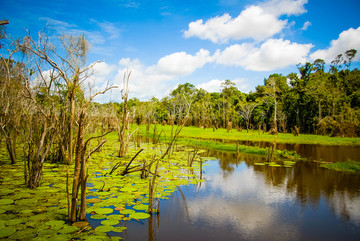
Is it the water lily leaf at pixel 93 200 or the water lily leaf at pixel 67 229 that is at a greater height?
the water lily leaf at pixel 93 200

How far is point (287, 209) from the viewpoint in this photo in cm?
649

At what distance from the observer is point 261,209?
21.2 ft

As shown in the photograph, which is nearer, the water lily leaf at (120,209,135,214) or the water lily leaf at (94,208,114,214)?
the water lily leaf at (94,208,114,214)

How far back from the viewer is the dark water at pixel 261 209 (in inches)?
198

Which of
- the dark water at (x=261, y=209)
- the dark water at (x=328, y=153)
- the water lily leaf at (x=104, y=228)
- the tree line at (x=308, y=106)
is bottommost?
the dark water at (x=261, y=209)

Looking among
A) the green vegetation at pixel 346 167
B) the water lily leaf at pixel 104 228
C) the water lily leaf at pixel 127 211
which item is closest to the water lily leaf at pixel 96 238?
the water lily leaf at pixel 104 228

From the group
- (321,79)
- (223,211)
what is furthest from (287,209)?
(321,79)

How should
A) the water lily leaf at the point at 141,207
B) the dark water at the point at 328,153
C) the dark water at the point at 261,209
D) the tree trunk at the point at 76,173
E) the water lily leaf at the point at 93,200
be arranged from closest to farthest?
the tree trunk at the point at 76,173 → the dark water at the point at 261,209 → the water lily leaf at the point at 141,207 → the water lily leaf at the point at 93,200 → the dark water at the point at 328,153

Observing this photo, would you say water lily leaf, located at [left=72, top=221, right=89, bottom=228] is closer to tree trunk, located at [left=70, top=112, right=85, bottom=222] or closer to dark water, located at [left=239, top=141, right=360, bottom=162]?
tree trunk, located at [left=70, top=112, right=85, bottom=222]

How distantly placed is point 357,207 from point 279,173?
3.87 meters

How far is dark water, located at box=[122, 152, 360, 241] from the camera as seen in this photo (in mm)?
5023

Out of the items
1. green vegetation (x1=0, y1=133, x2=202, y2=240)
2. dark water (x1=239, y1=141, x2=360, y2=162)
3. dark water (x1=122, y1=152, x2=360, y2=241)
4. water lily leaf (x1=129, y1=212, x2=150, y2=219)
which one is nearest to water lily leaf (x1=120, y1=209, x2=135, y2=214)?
green vegetation (x1=0, y1=133, x2=202, y2=240)

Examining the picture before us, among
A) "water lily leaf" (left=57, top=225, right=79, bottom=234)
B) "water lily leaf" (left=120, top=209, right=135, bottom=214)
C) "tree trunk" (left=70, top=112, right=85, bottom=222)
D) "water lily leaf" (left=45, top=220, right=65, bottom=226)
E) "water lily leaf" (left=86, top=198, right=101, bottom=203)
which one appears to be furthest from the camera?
"water lily leaf" (left=86, top=198, right=101, bottom=203)

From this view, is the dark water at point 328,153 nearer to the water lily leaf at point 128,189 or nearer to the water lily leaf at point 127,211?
the water lily leaf at point 128,189
